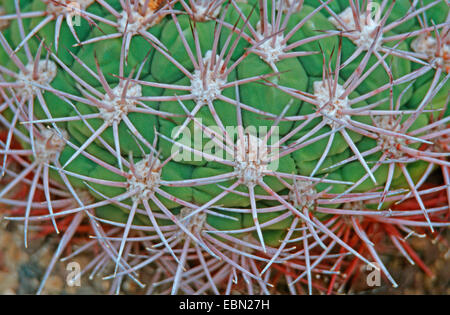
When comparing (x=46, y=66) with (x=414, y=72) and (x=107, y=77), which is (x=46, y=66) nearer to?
(x=107, y=77)

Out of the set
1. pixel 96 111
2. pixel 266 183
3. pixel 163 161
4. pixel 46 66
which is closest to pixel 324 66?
pixel 266 183

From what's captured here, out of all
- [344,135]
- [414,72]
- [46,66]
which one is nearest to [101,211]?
[46,66]

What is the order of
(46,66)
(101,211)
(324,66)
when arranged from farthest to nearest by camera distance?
(101,211), (46,66), (324,66)

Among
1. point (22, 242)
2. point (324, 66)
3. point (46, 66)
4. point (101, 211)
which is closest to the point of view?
point (324, 66)

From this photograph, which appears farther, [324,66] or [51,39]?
[51,39]

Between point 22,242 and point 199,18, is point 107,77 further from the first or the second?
point 22,242

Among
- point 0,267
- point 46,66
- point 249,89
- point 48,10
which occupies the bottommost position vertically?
point 0,267

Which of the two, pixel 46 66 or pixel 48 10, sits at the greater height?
pixel 48 10
